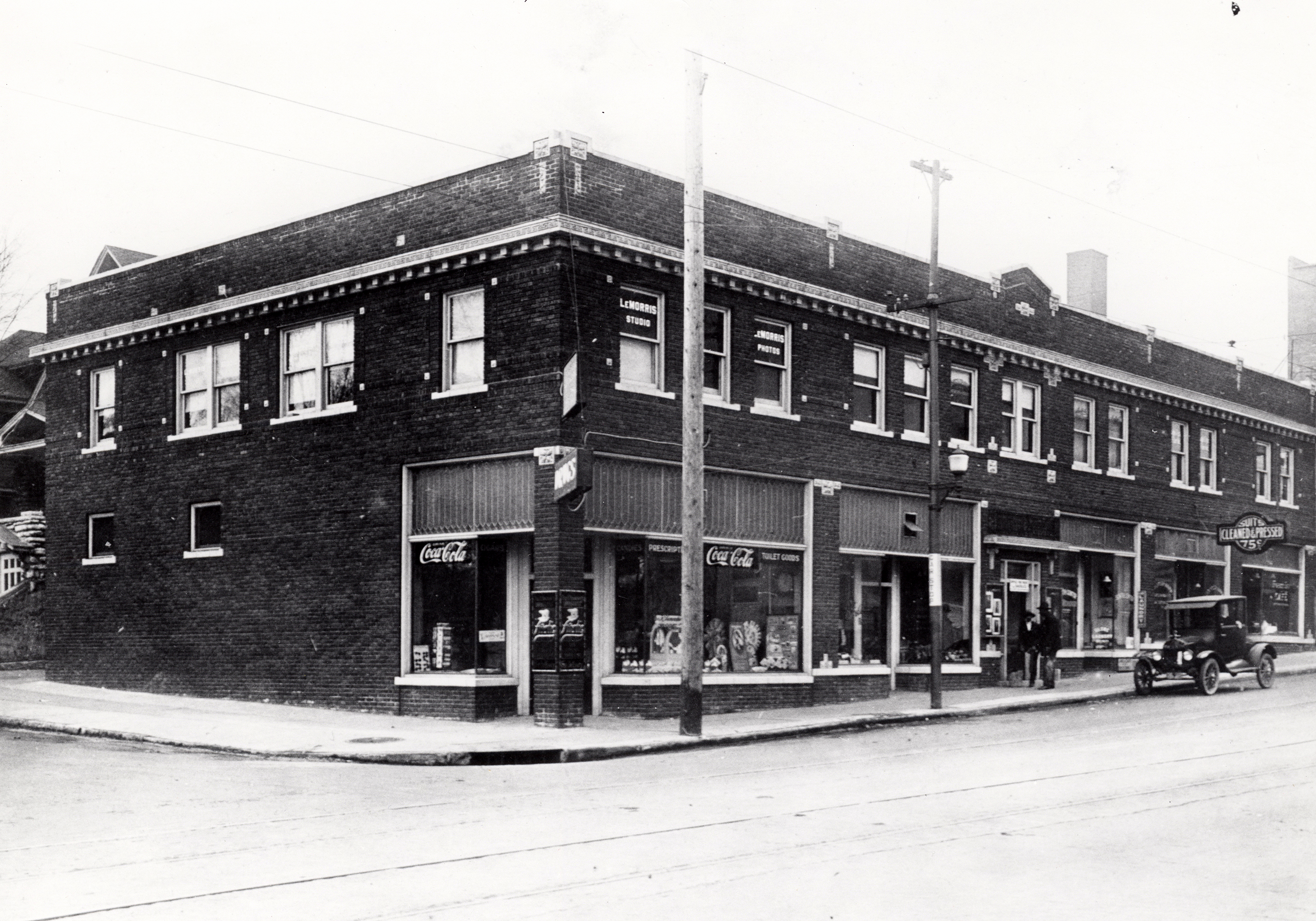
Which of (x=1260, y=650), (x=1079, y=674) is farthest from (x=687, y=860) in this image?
(x=1079, y=674)

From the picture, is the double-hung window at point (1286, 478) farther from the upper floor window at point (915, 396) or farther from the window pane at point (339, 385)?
the window pane at point (339, 385)

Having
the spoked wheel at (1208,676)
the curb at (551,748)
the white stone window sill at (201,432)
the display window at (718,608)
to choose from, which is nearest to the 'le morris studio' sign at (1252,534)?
the spoked wheel at (1208,676)

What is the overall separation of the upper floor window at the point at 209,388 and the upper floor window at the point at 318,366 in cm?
137

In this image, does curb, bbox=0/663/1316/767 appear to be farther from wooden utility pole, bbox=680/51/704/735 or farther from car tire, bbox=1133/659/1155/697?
car tire, bbox=1133/659/1155/697

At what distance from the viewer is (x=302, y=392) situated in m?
23.2

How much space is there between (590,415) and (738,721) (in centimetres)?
518

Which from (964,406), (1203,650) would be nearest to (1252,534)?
(1203,650)

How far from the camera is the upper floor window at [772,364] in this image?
22.9 metres

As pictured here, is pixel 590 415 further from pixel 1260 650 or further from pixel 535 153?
pixel 1260 650

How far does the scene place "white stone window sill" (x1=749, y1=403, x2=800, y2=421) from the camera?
74.4 feet

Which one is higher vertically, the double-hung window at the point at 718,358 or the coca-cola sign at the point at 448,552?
the double-hung window at the point at 718,358

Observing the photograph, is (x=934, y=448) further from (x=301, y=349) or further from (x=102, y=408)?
(x=102, y=408)

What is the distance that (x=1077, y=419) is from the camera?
102ft

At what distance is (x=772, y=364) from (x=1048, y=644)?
8.51 metres
